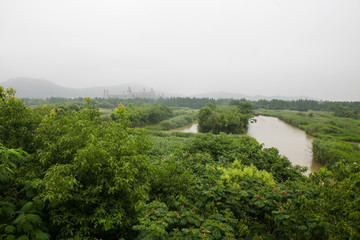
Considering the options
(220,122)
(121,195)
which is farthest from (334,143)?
(121,195)

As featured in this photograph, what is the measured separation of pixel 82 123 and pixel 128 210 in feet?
8.81

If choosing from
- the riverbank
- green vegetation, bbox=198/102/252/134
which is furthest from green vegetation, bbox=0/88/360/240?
green vegetation, bbox=198/102/252/134

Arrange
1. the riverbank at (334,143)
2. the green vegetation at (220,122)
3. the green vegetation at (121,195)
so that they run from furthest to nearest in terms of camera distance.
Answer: the green vegetation at (220,122), the riverbank at (334,143), the green vegetation at (121,195)

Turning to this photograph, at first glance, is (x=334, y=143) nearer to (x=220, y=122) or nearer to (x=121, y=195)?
(x=220, y=122)

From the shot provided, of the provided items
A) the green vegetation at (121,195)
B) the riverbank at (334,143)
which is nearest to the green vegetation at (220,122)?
the riverbank at (334,143)

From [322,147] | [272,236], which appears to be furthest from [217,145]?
[322,147]

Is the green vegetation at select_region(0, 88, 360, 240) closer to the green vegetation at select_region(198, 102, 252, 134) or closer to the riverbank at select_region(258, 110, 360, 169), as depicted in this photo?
the riverbank at select_region(258, 110, 360, 169)

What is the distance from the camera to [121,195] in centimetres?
407

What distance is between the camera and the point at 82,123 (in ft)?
15.7

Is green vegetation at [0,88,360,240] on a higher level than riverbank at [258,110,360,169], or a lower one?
higher

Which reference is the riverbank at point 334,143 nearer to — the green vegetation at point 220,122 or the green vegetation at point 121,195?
the green vegetation at point 121,195

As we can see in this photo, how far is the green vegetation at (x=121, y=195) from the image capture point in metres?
3.19

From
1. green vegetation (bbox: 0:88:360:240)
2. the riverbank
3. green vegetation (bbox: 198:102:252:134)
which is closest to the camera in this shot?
green vegetation (bbox: 0:88:360:240)

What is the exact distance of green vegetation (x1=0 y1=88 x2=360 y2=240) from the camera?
3.19m
